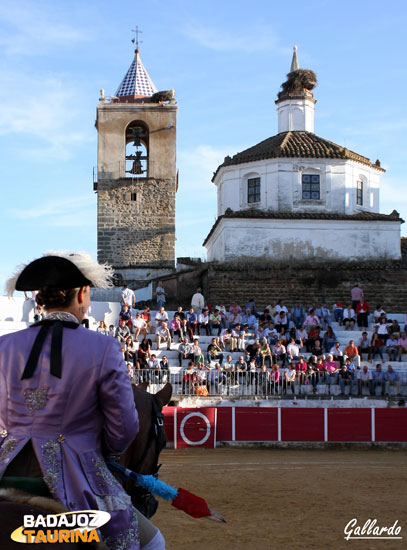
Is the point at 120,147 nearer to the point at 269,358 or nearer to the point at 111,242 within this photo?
the point at 111,242

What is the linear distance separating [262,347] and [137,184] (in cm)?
2090

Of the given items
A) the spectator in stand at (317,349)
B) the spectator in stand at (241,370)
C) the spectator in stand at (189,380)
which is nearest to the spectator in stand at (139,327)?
the spectator in stand at (189,380)

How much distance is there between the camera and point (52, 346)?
4090 mm

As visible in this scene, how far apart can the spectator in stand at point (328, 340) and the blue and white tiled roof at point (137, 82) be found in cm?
2345

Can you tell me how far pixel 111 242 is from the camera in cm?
4388

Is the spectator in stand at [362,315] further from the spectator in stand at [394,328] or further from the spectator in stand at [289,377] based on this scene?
the spectator in stand at [289,377]

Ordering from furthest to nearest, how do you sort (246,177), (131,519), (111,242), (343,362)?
(111,242)
(246,177)
(343,362)
(131,519)

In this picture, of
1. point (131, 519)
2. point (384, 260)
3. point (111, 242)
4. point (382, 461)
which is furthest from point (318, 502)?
point (111, 242)

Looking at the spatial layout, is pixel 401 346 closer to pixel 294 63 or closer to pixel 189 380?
pixel 189 380

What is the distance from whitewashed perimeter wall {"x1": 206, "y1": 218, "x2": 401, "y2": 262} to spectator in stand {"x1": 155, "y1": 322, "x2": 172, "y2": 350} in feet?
33.4

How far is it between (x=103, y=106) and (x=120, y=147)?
7.36ft

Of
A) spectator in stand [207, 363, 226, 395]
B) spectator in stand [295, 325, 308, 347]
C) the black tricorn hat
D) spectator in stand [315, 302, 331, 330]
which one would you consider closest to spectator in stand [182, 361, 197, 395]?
spectator in stand [207, 363, 226, 395]

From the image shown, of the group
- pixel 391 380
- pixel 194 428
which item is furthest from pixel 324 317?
pixel 194 428

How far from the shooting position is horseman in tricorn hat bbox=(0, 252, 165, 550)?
3.92 meters
